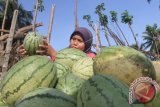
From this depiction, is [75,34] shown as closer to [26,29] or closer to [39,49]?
[39,49]

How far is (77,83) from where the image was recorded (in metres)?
2.40

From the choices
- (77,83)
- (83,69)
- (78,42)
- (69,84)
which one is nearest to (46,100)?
(69,84)

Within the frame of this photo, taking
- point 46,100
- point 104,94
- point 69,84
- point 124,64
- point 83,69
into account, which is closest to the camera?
point 104,94

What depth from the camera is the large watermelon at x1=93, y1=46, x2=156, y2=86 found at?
6.91ft

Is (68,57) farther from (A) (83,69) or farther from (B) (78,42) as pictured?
(B) (78,42)

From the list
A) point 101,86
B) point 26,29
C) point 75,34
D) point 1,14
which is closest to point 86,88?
point 101,86

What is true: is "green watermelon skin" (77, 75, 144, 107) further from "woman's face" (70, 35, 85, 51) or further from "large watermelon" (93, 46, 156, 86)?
"woman's face" (70, 35, 85, 51)

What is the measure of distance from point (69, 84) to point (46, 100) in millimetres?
524

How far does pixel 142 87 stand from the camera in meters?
1.55

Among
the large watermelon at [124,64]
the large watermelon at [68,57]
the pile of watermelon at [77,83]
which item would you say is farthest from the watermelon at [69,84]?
the large watermelon at [68,57]

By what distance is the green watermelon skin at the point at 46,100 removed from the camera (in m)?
1.77

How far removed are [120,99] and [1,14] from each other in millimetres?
33356

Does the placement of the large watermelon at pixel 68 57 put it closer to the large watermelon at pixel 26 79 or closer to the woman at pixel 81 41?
the large watermelon at pixel 26 79

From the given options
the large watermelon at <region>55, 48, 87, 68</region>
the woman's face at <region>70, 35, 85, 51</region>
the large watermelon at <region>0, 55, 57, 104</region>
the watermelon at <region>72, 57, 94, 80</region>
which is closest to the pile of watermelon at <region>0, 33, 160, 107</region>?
the large watermelon at <region>0, 55, 57, 104</region>
